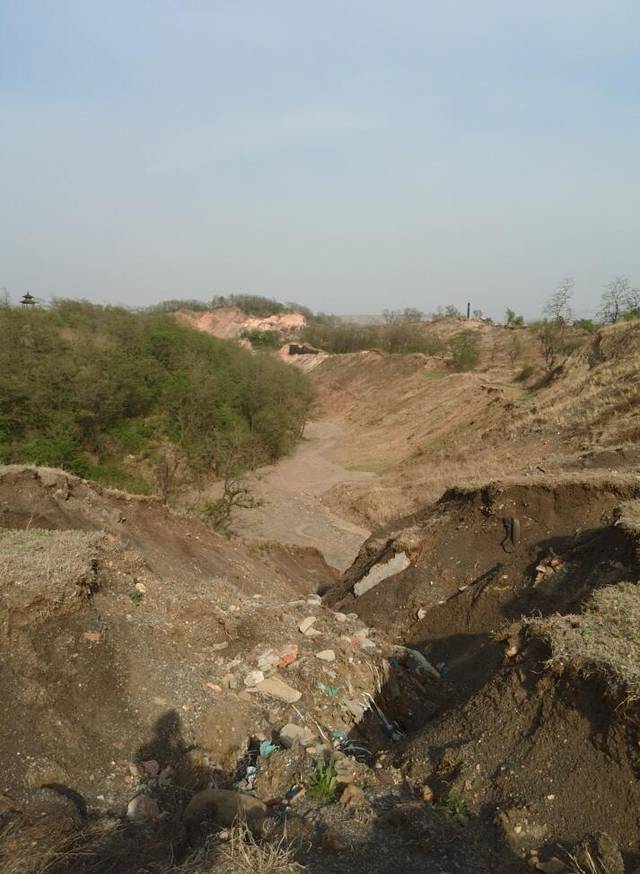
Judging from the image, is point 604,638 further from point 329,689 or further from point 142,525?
point 142,525

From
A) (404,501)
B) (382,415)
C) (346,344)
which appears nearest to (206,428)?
(404,501)

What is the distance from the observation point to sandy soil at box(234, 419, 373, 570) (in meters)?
19.5

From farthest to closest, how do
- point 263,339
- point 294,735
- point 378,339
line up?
point 263,339 → point 378,339 → point 294,735

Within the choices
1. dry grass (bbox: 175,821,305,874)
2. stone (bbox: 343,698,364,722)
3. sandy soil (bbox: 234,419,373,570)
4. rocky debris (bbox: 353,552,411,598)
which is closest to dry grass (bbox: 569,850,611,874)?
dry grass (bbox: 175,821,305,874)

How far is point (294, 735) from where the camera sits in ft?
17.4

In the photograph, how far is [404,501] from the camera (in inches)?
860

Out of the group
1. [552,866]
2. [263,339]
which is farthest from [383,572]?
[263,339]

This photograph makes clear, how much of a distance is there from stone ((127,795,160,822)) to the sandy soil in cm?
1265

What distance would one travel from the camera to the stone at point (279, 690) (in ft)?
19.2

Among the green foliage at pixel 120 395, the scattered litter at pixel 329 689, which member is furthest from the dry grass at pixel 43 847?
the green foliage at pixel 120 395

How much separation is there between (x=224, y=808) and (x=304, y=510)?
19048mm

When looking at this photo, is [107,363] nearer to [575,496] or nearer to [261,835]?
[575,496]

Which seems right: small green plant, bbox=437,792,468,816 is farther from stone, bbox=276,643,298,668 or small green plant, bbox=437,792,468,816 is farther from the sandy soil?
the sandy soil

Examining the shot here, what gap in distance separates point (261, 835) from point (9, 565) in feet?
13.4
